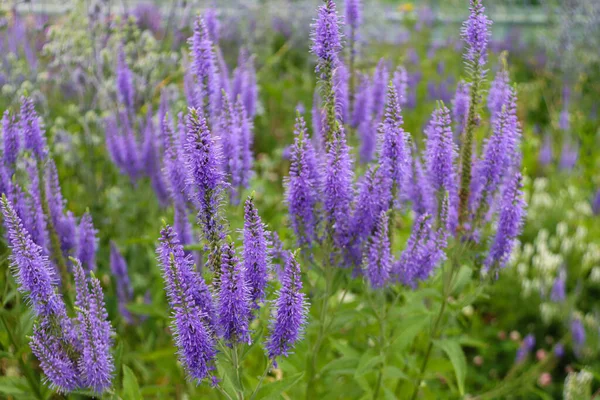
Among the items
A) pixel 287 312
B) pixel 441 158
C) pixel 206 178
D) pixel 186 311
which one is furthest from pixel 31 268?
pixel 441 158

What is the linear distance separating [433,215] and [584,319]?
3.06m

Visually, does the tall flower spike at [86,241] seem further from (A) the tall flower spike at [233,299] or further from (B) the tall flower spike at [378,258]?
Result: (B) the tall flower spike at [378,258]

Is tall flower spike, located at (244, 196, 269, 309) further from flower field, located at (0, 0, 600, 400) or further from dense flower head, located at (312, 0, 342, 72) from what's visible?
dense flower head, located at (312, 0, 342, 72)

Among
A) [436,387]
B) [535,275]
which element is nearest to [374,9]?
[535,275]

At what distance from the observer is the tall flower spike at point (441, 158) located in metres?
2.38

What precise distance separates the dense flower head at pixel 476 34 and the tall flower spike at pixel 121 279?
2127 mm

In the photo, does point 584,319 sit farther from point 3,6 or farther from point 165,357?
point 3,6

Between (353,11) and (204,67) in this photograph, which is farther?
(353,11)

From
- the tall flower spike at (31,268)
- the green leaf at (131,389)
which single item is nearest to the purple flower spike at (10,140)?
the tall flower spike at (31,268)

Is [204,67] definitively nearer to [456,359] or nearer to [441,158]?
[441,158]

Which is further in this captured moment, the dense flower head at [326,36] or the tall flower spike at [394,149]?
the tall flower spike at [394,149]

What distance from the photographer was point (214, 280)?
5.89 feet

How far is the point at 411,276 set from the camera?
247 cm

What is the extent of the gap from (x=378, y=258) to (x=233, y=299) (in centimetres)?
73
